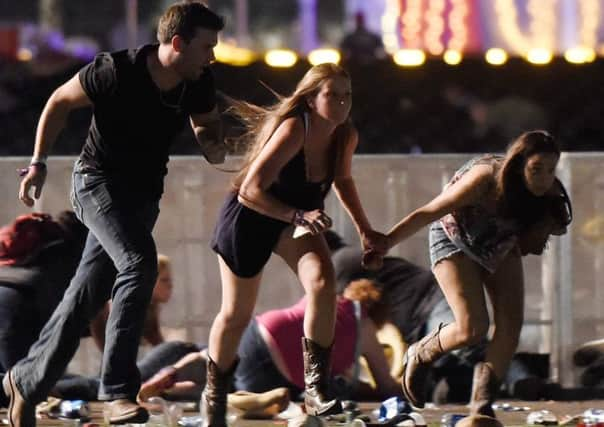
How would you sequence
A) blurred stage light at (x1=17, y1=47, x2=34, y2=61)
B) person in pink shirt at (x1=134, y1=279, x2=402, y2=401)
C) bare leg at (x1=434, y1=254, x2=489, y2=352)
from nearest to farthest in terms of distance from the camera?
bare leg at (x1=434, y1=254, x2=489, y2=352) < person in pink shirt at (x1=134, y1=279, x2=402, y2=401) < blurred stage light at (x1=17, y1=47, x2=34, y2=61)

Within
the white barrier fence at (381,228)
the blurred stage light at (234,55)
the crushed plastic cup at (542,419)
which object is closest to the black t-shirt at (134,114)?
the crushed plastic cup at (542,419)

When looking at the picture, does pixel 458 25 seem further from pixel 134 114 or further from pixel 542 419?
pixel 134 114

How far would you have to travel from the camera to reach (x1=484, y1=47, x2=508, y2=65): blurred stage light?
1552 cm

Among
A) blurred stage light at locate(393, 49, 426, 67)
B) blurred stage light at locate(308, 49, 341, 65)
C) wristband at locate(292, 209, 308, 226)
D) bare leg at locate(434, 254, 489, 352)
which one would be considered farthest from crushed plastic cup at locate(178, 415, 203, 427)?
blurred stage light at locate(393, 49, 426, 67)

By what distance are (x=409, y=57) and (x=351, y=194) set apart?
29.4 ft

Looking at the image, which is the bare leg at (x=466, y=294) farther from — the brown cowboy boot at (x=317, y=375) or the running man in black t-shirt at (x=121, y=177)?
the running man in black t-shirt at (x=121, y=177)

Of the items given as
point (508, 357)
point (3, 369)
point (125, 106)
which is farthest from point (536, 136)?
point (3, 369)

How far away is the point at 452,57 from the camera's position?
51.2 ft

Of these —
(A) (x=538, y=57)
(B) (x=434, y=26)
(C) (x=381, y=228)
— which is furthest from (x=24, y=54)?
(C) (x=381, y=228)

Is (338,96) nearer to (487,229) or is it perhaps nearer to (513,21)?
(487,229)

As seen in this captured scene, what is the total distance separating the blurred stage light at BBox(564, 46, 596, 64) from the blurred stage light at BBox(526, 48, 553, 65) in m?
0.15

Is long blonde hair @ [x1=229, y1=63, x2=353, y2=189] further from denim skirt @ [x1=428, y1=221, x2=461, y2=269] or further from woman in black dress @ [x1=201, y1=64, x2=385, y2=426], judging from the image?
denim skirt @ [x1=428, y1=221, x2=461, y2=269]

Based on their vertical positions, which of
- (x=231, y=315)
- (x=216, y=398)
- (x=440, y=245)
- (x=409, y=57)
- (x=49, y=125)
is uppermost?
(x=409, y=57)

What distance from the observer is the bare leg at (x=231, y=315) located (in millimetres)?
6562
